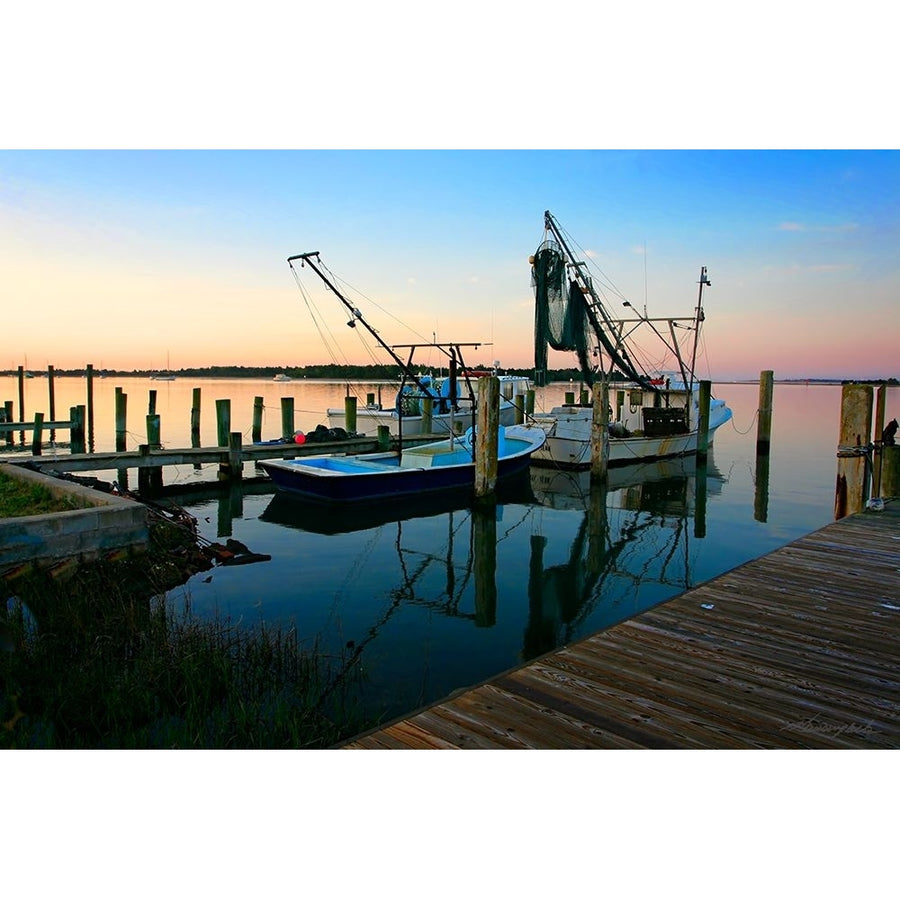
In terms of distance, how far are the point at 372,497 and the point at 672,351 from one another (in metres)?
13.2

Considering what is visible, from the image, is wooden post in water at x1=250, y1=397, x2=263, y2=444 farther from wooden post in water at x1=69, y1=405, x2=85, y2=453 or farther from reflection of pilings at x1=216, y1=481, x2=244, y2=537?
wooden post in water at x1=69, y1=405, x2=85, y2=453

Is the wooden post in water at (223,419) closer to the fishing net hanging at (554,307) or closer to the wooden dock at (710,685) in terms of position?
the fishing net hanging at (554,307)

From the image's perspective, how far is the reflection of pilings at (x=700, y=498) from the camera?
1374 cm

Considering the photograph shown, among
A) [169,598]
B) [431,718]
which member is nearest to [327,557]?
[169,598]

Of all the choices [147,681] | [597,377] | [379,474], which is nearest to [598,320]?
[597,377]

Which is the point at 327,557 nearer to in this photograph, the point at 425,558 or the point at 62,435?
the point at 425,558

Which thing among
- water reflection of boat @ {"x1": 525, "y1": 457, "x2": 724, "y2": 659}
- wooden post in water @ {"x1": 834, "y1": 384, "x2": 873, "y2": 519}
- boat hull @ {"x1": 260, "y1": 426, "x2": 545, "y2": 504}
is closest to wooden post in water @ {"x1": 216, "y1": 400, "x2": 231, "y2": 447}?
boat hull @ {"x1": 260, "y1": 426, "x2": 545, "y2": 504}

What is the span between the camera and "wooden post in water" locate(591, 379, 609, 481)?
1822 centimetres

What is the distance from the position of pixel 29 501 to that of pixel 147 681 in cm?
614

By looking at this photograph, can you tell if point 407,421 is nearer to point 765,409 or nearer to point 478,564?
point 765,409

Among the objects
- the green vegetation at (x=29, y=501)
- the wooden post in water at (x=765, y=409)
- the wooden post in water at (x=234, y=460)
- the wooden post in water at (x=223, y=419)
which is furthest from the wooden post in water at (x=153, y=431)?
the wooden post in water at (x=765, y=409)

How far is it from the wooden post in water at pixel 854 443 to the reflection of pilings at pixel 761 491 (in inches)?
172

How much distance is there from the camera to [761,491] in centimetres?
1856

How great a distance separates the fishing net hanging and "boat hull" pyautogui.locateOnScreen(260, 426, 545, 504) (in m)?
3.67
